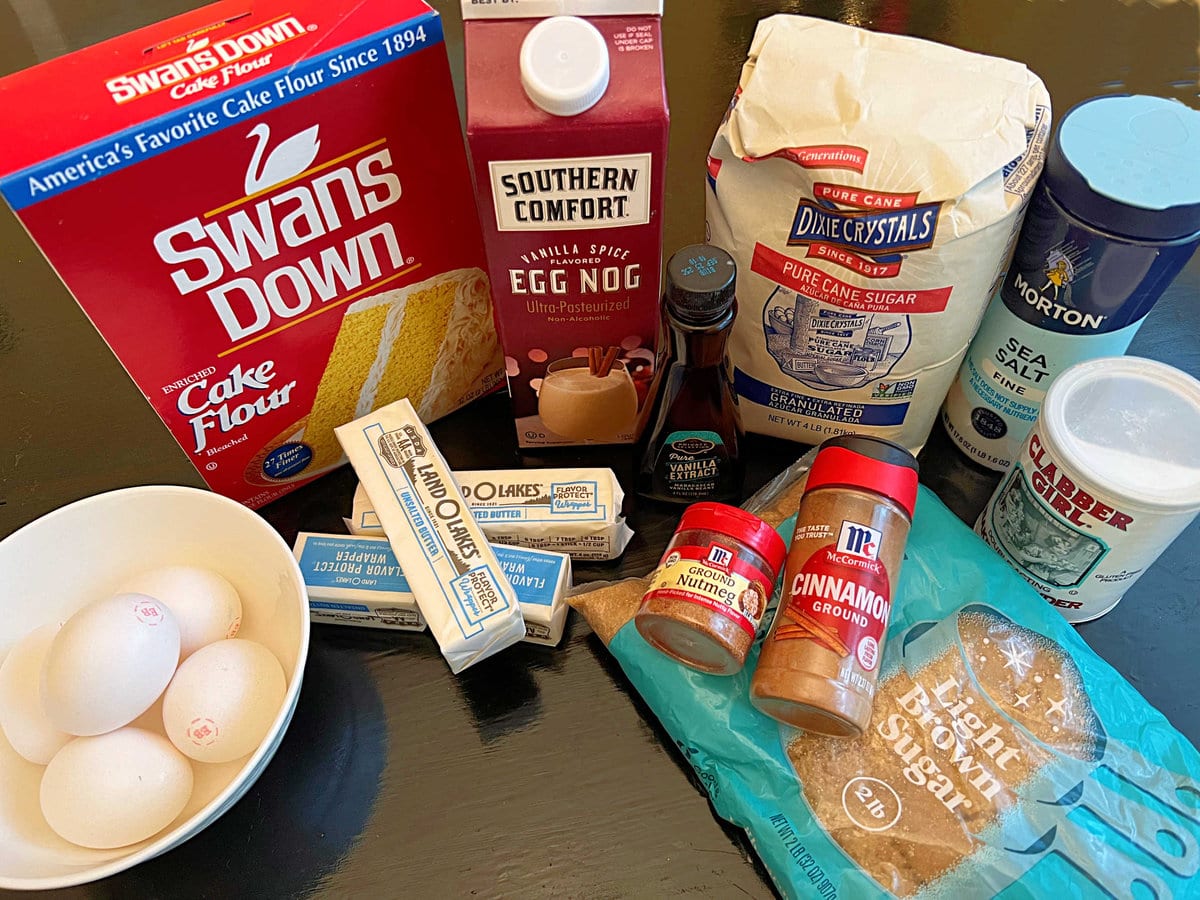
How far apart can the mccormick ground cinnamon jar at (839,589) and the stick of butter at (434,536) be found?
226 millimetres

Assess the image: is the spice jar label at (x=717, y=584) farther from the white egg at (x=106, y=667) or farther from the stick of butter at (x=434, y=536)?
the white egg at (x=106, y=667)

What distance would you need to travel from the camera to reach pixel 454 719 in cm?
80

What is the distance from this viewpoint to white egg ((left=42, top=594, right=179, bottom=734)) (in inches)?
25.5

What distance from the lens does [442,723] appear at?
79 cm

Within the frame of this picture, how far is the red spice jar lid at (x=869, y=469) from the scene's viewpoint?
2.43ft

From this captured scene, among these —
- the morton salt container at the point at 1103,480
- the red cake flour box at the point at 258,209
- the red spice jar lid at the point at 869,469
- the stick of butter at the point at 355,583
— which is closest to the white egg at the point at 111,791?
the stick of butter at the point at 355,583

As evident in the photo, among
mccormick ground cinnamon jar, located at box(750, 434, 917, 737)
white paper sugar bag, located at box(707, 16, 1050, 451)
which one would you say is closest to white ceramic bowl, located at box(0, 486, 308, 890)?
mccormick ground cinnamon jar, located at box(750, 434, 917, 737)

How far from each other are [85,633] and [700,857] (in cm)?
50

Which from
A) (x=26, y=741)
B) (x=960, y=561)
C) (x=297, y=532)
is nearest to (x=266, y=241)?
(x=297, y=532)

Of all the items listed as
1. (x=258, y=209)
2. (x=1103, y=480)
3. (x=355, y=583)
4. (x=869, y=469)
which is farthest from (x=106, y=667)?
(x=1103, y=480)

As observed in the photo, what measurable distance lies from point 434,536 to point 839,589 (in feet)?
1.14

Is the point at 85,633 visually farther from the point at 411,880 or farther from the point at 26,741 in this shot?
the point at 411,880

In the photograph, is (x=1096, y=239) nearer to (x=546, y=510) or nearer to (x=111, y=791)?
(x=546, y=510)

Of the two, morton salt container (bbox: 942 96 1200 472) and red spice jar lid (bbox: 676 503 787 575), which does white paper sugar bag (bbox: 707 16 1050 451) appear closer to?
morton salt container (bbox: 942 96 1200 472)
